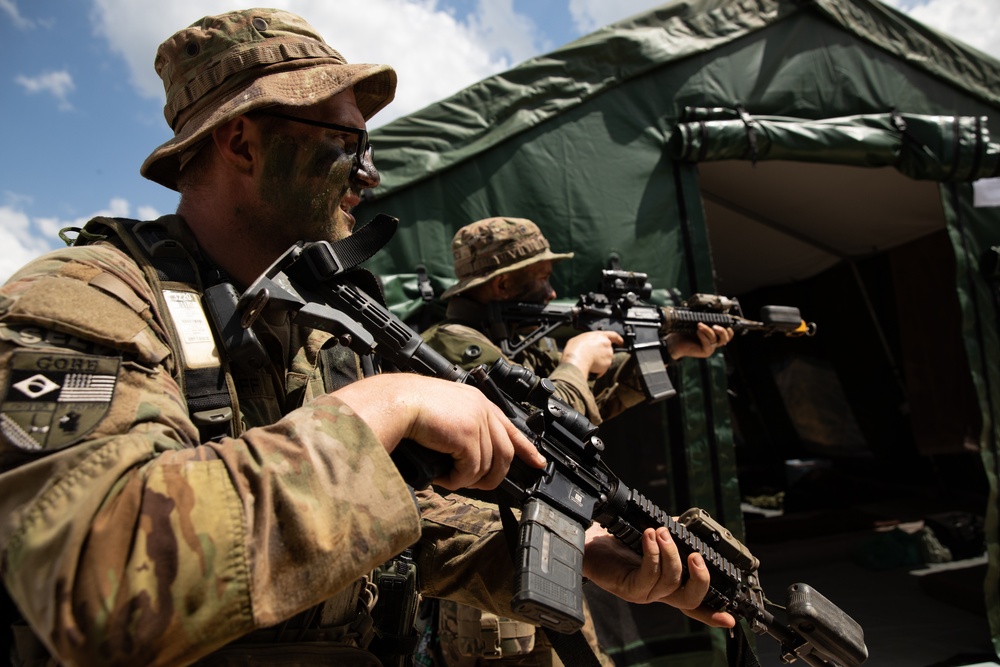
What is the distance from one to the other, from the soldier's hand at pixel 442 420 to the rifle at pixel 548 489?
4cm

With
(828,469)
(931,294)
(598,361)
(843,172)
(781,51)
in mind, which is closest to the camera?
(598,361)

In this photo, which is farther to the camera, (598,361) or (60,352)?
(598,361)

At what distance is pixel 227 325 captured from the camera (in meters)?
1.23

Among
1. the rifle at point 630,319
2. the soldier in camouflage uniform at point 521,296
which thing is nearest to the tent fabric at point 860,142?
the rifle at point 630,319

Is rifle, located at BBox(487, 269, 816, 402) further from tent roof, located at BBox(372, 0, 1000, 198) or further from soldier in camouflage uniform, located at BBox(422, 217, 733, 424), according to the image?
tent roof, located at BBox(372, 0, 1000, 198)

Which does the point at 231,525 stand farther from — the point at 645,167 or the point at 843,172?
the point at 843,172

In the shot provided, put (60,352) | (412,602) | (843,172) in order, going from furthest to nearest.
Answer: (843,172) → (412,602) → (60,352)

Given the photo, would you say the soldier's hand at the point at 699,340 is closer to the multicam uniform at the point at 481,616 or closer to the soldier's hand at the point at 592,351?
the soldier's hand at the point at 592,351

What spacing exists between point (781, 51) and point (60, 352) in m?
4.64

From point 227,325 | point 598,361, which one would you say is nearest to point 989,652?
point 598,361

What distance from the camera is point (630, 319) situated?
381 cm

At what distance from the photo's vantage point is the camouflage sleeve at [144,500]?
2.60 ft

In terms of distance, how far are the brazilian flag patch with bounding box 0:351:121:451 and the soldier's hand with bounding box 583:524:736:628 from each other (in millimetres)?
1219

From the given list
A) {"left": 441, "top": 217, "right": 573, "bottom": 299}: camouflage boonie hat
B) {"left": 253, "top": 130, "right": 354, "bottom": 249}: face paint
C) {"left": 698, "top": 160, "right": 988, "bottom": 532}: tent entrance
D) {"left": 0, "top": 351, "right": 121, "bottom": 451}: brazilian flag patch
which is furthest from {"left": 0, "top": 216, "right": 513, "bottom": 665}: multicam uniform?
{"left": 698, "top": 160, "right": 988, "bottom": 532}: tent entrance
